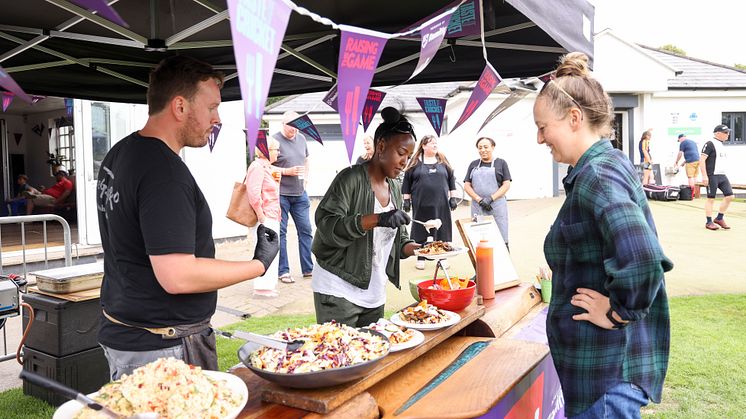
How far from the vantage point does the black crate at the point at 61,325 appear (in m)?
3.74

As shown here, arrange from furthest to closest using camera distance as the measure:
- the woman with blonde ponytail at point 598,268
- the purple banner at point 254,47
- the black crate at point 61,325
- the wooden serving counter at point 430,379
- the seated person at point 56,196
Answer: the seated person at point 56,196, the black crate at point 61,325, the wooden serving counter at point 430,379, the woman with blonde ponytail at point 598,268, the purple banner at point 254,47

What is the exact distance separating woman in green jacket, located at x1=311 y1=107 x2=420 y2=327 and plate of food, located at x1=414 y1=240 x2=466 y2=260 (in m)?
0.21

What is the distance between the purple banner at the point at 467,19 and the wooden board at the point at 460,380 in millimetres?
1648

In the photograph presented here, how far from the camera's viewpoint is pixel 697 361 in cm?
454

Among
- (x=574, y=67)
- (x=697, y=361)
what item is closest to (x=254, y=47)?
(x=574, y=67)

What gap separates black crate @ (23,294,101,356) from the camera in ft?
12.3

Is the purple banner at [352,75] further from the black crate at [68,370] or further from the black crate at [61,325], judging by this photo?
the black crate at [68,370]

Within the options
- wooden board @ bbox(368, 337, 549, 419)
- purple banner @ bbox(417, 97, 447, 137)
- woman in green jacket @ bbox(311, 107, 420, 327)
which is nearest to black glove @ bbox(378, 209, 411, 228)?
woman in green jacket @ bbox(311, 107, 420, 327)

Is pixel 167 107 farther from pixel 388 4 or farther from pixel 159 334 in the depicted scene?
pixel 388 4

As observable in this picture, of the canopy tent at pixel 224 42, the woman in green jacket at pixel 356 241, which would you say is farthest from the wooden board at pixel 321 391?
the canopy tent at pixel 224 42

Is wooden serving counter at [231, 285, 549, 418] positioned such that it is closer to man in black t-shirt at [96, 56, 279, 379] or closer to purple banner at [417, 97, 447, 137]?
man in black t-shirt at [96, 56, 279, 379]

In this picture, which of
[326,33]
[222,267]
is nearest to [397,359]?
[222,267]

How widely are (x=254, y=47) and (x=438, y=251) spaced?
196cm

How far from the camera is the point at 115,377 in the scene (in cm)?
210
